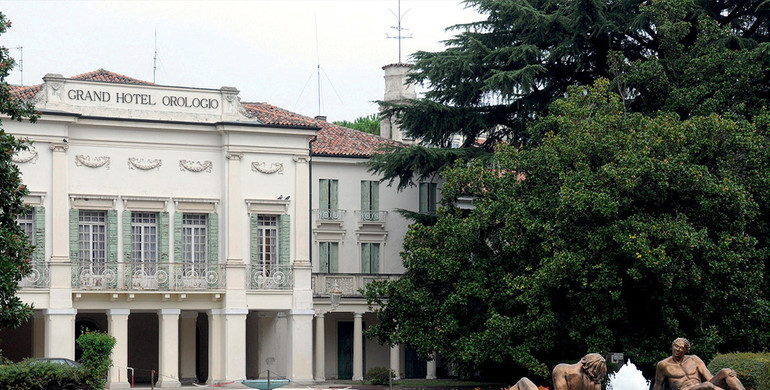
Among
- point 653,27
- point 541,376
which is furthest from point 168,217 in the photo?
point 653,27

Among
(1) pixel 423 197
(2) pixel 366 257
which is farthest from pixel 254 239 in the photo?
(1) pixel 423 197

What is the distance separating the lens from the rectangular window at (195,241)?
138 ft

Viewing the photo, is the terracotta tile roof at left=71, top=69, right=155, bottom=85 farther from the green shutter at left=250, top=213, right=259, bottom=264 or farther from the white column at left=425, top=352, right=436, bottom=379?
the white column at left=425, top=352, right=436, bottom=379

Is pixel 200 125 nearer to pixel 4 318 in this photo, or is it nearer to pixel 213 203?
pixel 213 203

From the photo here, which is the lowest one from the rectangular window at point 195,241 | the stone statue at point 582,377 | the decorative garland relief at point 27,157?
the stone statue at point 582,377

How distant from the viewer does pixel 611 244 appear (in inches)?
1326

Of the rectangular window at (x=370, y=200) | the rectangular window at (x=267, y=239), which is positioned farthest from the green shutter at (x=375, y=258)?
the rectangular window at (x=267, y=239)

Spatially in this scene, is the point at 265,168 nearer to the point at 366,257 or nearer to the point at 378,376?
the point at 366,257

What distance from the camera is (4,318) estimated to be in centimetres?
2278

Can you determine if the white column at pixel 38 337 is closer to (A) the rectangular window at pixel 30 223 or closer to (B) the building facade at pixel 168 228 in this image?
(B) the building facade at pixel 168 228

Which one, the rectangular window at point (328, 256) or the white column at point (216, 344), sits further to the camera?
the rectangular window at point (328, 256)

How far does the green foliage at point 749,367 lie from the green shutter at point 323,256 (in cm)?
2093

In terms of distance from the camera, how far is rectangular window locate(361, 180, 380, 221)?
4875cm

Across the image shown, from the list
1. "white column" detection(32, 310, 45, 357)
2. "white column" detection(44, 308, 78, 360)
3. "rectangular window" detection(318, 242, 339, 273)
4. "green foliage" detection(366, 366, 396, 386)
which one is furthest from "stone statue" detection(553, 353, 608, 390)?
"rectangular window" detection(318, 242, 339, 273)
